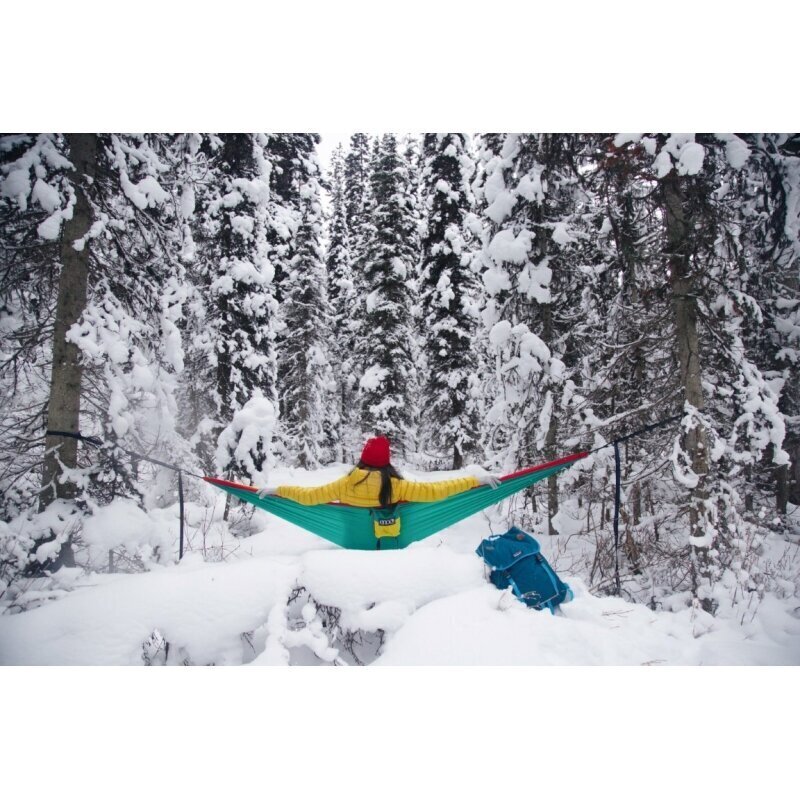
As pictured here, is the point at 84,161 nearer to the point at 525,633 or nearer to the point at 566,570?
the point at 525,633

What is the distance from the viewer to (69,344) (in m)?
3.69

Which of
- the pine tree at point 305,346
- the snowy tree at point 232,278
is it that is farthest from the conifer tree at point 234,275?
the pine tree at point 305,346

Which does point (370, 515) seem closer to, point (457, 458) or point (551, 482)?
point (551, 482)

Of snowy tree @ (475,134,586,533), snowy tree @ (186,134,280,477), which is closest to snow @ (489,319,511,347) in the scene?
snowy tree @ (475,134,586,533)

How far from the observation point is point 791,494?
6.01 m

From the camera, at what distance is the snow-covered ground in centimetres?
244

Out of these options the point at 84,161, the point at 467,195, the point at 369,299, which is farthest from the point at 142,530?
the point at 467,195

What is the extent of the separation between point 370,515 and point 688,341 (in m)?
3.24

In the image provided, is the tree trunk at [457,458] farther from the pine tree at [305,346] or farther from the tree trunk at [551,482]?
the tree trunk at [551,482]

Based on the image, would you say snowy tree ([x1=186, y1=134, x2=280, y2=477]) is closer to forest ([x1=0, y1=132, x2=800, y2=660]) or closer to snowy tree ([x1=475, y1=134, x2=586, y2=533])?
forest ([x1=0, y1=132, x2=800, y2=660])

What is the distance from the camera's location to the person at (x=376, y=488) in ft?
11.5

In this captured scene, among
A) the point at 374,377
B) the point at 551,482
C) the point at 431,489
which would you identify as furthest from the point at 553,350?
the point at 374,377

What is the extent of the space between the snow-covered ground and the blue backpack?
12 cm

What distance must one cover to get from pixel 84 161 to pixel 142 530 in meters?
3.18
